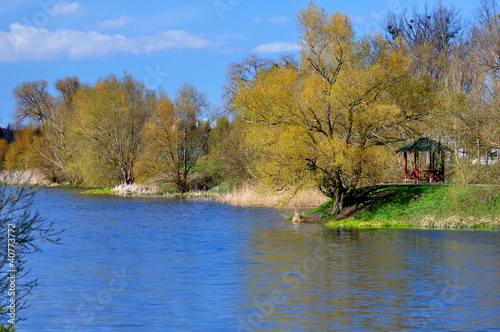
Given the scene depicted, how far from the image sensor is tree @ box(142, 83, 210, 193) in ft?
182

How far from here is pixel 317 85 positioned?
31.6m

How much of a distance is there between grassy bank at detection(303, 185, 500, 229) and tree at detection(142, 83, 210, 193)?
24.4m

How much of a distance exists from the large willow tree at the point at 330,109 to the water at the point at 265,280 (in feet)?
10.8

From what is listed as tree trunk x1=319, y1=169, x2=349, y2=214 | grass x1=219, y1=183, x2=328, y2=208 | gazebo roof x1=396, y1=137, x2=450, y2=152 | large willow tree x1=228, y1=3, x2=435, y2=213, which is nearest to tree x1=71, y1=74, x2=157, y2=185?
grass x1=219, y1=183, x2=328, y2=208

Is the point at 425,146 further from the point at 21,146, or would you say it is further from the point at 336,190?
the point at 21,146

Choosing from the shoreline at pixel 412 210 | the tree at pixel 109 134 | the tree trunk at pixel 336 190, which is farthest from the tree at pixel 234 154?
the shoreline at pixel 412 210

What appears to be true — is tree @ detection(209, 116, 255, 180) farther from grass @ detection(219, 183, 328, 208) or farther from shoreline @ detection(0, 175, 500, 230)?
shoreline @ detection(0, 175, 500, 230)

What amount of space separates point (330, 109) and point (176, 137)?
85.4 ft

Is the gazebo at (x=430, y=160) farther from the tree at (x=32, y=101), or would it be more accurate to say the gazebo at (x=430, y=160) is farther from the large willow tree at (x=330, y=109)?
the tree at (x=32, y=101)

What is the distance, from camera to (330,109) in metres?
32.0

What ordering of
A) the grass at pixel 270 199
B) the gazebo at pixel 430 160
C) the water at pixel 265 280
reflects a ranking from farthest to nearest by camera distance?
the grass at pixel 270 199 < the gazebo at pixel 430 160 < the water at pixel 265 280

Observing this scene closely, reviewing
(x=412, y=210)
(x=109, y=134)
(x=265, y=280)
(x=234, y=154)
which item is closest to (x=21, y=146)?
(x=109, y=134)

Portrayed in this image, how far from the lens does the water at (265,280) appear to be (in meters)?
12.4

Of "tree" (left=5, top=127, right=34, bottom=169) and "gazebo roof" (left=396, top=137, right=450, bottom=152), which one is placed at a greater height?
"tree" (left=5, top=127, right=34, bottom=169)
